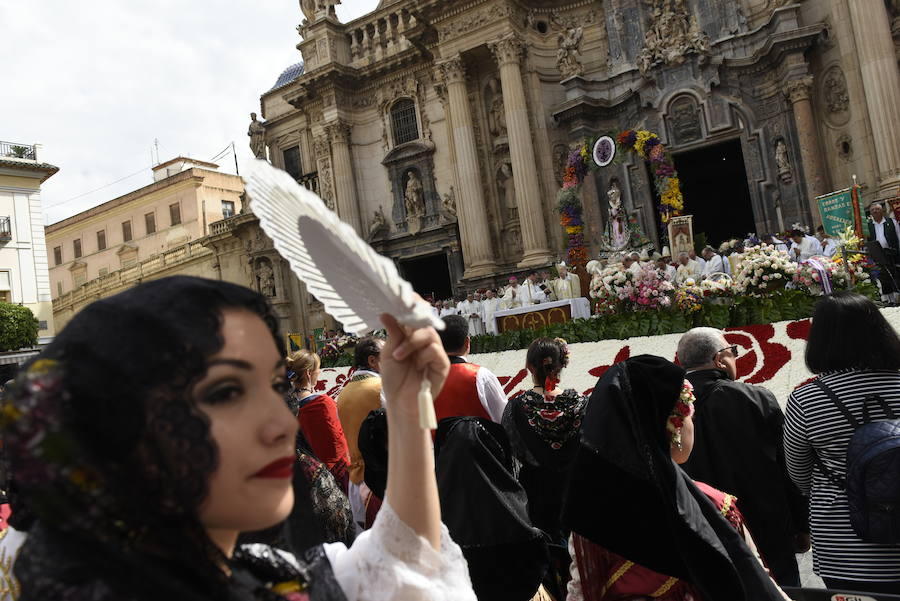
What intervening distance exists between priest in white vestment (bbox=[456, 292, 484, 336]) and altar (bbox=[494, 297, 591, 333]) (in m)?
2.96

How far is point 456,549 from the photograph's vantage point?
5.05 ft

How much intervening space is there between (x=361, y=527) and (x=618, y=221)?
609 inches

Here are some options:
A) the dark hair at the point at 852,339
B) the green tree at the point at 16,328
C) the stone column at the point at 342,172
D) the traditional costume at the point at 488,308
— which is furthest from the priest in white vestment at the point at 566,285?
the green tree at the point at 16,328

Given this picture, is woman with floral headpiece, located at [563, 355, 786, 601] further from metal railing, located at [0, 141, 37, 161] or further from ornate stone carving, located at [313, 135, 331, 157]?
metal railing, located at [0, 141, 37, 161]

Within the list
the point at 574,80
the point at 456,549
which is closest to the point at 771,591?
the point at 456,549

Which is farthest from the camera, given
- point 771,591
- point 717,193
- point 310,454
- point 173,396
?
point 717,193

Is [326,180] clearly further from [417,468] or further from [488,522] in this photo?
[417,468]

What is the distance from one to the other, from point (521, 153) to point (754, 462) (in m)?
17.1

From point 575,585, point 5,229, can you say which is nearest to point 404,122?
point 5,229

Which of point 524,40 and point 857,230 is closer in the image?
point 857,230

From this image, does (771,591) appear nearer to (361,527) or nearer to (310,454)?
(310,454)

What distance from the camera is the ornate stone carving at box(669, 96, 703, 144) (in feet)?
61.7

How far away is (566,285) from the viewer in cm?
1675

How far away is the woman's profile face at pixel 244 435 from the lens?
40.8 inches
